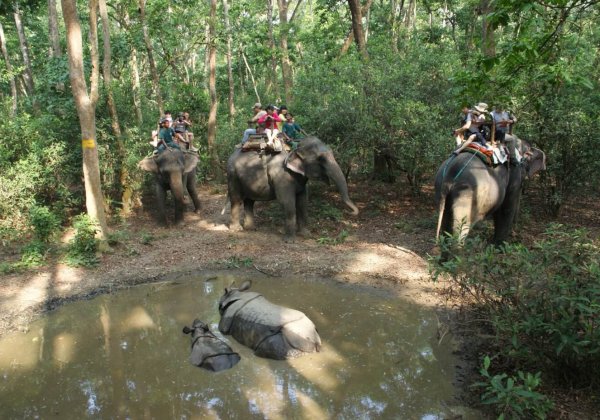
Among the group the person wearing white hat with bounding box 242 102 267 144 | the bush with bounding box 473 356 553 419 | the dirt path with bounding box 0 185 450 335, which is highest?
the person wearing white hat with bounding box 242 102 267 144

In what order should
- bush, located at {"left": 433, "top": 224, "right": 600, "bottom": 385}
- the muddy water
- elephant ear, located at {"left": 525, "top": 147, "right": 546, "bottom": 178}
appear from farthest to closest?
elephant ear, located at {"left": 525, "top": 147, "right": 546, "bottom": 178}
the muddy water
bush, located at {"left": 433, "top": 224, "right": 600, "bottom": 385}

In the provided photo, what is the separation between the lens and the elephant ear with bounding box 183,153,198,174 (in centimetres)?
1220

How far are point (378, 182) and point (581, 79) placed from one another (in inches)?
386

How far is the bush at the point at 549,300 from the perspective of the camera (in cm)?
413

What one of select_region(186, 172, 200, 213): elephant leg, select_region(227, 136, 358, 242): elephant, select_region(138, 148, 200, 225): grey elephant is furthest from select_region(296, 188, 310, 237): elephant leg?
select_region(186, 172, 200, 213): elephant leg

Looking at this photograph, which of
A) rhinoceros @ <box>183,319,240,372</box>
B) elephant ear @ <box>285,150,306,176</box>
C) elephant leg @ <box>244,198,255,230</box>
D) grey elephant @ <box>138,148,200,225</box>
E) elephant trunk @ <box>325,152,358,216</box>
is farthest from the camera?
grey elephant @ <box>138,148,200,225</box>

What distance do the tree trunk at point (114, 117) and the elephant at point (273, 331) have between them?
7.75 meters

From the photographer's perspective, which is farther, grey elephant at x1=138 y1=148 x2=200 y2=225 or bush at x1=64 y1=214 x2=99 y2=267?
grey elephant at x1=138 y1=148 x2=200 y2=225

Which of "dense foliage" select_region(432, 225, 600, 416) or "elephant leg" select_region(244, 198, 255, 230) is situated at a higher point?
"dense foliage" select_region(432, 225, 600, 416)

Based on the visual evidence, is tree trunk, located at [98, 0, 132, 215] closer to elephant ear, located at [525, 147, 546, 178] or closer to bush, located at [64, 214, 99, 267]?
bush, located at [64, 214, 99, 267]

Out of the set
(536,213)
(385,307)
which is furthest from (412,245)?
(536,213)

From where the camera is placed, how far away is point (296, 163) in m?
10.1

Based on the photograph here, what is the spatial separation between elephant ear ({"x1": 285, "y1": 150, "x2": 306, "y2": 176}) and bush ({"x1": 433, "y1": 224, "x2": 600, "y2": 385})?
5.33 meters

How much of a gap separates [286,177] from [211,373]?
5.45 m
